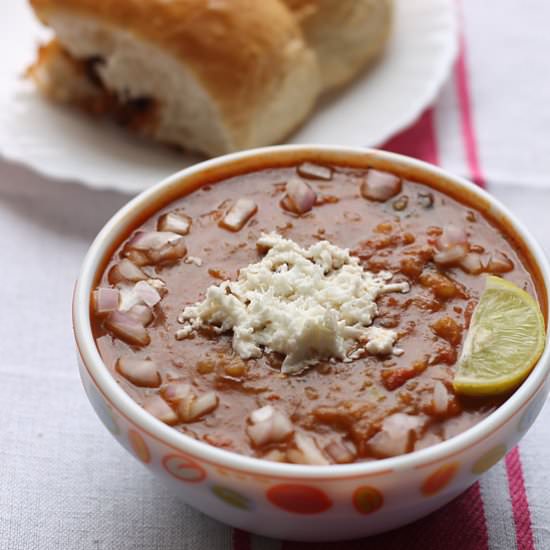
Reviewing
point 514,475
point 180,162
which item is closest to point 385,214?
point 514,475

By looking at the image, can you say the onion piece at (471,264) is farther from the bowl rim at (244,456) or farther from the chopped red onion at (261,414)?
the chopped red onion at (261,414)

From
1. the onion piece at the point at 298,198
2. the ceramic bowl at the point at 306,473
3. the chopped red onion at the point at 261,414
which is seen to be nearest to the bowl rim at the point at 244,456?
the ceramic bowl at the point at 306,473

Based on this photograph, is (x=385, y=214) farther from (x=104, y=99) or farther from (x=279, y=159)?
(x=104, y=99)

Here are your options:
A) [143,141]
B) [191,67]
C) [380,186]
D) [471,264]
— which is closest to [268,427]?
[471,264]

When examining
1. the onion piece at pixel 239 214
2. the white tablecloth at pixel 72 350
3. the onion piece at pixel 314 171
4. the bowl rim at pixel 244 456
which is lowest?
the white tablecloth at pixel 72 350

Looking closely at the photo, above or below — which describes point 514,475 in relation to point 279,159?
below

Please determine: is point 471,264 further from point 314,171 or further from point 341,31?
point 341,31
